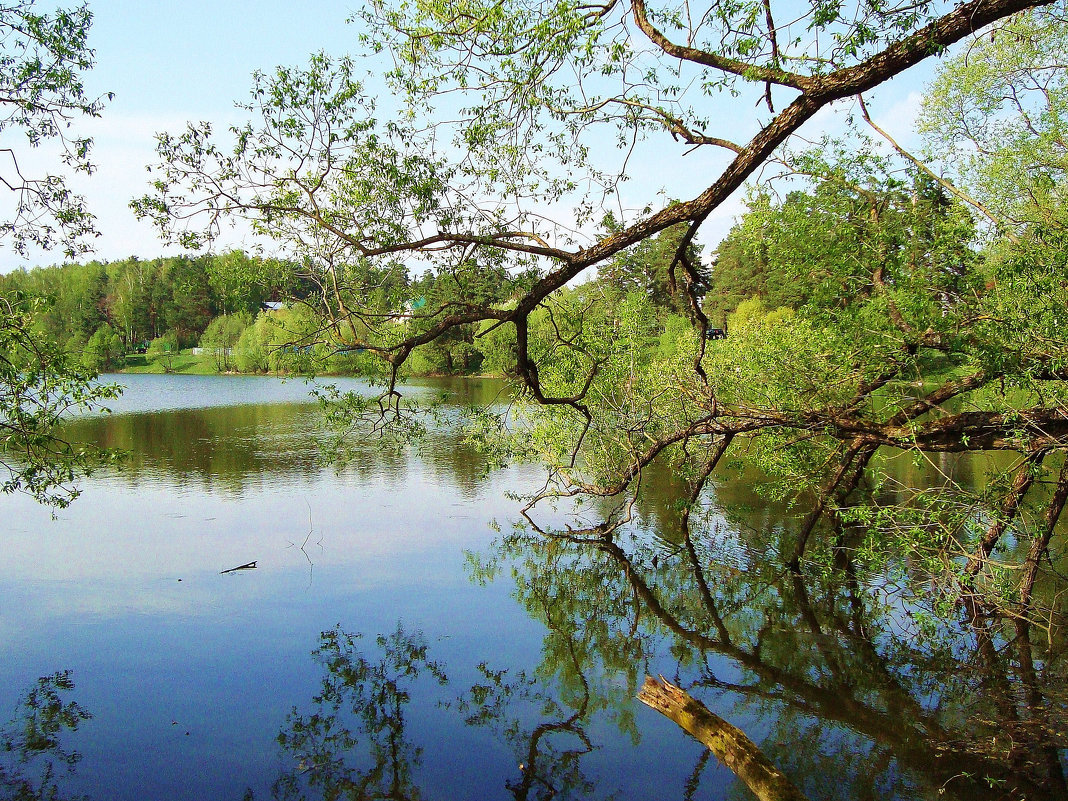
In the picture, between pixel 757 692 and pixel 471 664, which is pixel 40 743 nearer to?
pixel 471 664

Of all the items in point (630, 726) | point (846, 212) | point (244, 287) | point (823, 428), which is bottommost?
point (630, 726)

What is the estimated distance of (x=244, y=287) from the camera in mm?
7543

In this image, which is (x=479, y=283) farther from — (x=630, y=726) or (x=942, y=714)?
(x=942, y=714)

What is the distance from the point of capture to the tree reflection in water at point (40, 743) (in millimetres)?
6453

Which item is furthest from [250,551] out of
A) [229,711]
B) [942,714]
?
[942,714]

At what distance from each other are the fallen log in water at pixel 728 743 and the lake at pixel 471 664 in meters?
1.05

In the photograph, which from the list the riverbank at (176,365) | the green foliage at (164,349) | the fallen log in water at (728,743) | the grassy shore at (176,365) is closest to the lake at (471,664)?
the fallen log in water at (728,743)

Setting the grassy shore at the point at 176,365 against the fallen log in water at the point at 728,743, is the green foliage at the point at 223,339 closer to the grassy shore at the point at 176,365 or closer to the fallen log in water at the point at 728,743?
the grassy shore at the point at 176,365

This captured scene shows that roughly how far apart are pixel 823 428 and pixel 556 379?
4.86 meters

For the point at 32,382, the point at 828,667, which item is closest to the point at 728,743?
the point at 828,667

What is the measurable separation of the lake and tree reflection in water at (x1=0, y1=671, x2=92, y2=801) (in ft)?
0.12

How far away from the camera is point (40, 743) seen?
718 centimetres

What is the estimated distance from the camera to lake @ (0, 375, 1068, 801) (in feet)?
22.2

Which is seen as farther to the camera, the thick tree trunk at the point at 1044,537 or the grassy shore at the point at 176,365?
the grassy shore at the point at 176,365
